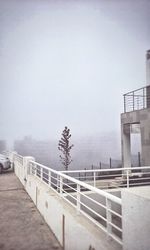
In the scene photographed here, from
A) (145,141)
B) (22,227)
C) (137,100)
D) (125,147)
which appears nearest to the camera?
(22,227)

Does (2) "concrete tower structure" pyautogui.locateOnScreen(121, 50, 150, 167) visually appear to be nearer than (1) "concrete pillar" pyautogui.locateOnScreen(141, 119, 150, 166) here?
No

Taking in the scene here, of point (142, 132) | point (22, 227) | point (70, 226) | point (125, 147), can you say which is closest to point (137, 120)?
point (142, 132)

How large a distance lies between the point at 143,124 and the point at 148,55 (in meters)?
6.90

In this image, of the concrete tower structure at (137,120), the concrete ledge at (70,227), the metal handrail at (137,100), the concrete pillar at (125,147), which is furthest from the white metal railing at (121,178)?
the metal handrail at (137,100)

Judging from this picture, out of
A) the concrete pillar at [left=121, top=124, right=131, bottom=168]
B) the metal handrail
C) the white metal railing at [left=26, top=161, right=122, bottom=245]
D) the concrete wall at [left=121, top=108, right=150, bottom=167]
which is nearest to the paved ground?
the white metal railing at [left=26, top=161, right=122, bottom=245]

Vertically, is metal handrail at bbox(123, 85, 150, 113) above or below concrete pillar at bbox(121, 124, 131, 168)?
above

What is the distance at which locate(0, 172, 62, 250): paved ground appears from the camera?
17.4ft

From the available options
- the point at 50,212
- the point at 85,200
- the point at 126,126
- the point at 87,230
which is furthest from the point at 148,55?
the point at 87,230

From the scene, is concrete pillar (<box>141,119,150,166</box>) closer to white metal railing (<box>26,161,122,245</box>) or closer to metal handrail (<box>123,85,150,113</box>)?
metal handrail (<box>123,85,150,113</box>)

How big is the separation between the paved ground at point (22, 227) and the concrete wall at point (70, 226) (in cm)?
23

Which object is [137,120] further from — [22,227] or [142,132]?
[22,227]

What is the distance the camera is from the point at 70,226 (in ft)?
15.1

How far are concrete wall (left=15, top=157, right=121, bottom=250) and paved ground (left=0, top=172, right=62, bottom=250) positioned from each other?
0.76 feet

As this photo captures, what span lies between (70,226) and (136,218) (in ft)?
8.01
